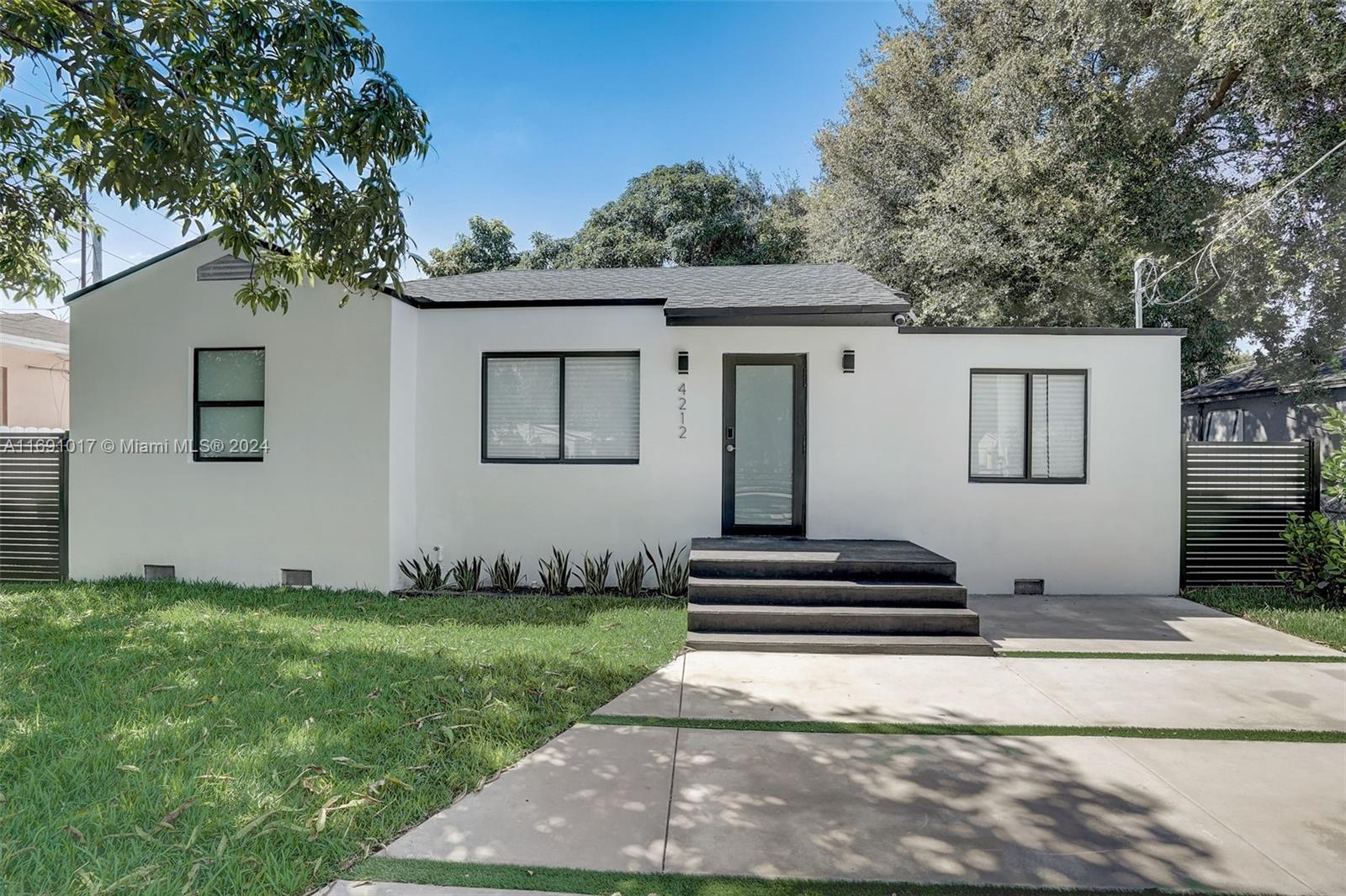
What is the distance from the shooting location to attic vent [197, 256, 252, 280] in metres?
6.86

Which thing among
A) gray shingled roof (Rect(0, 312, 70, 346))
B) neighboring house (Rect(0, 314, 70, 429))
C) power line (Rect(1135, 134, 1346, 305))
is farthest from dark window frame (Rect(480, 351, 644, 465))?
neighboring house (Rect(0, 314, 70, 429))

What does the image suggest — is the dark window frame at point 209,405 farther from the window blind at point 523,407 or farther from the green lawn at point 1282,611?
the green lawn at point 1282,611

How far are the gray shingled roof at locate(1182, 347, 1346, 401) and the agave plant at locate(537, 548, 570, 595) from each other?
45.3 ft

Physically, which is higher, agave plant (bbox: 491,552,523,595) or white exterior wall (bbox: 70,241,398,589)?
white exterior wall (bbox: 70,241,398,589)

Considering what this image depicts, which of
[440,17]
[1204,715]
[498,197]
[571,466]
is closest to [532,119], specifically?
[498,197]

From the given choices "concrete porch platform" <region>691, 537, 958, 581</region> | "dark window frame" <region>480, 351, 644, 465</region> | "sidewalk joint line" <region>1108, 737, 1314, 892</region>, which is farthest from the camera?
"dark window frame" <region>480, 351, 644, 465</region>

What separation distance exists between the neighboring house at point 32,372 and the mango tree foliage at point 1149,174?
1912 cm

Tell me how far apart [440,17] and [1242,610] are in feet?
42.6

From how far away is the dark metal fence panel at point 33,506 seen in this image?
23.3ft

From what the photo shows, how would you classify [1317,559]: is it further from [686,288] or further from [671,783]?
[671,783]

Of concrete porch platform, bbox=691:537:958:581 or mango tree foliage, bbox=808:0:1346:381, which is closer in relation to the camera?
concrete porch platform, bbox=691:537:958:581

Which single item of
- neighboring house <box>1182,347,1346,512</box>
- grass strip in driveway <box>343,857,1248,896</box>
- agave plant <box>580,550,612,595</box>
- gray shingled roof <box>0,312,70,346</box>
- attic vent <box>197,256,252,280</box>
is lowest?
grass strip in driveway <box>343,857,1248,896</box>

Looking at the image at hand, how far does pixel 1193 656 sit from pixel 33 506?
12.0 m

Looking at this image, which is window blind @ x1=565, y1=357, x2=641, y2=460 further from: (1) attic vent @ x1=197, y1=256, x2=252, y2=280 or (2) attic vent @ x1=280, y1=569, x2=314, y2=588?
(1) attic vent @ x1=197, y1=256, x2=252, y2=280
